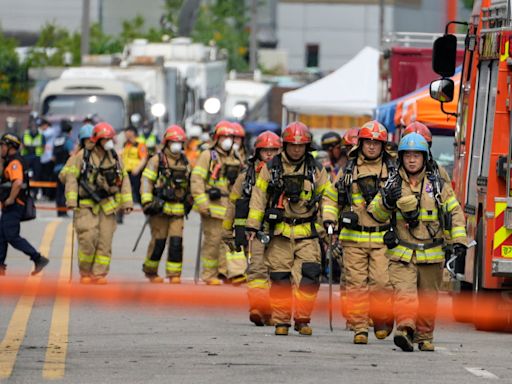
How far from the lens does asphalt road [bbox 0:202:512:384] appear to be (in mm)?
11109

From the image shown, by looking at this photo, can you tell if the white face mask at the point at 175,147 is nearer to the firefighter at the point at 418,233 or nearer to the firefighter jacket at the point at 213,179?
the firefighter jacket at the point at 213,179

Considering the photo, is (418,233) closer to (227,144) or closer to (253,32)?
(227,144)

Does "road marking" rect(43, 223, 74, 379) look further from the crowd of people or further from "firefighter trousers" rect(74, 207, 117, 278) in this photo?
Result: the crowd of people

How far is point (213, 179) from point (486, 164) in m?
4.99

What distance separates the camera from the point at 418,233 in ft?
43.4

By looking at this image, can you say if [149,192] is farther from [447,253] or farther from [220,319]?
[447,253]

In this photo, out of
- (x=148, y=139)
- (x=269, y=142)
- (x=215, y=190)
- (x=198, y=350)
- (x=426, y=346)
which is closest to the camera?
(x=198, y=350)

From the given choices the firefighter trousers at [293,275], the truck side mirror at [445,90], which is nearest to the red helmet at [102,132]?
the truck side mirror at [445,90]

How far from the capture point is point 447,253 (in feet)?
43.5

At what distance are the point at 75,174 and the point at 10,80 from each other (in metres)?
44.1

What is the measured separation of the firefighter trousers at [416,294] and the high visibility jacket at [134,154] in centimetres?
1882

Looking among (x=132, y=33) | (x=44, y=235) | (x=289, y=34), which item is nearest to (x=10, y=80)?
(x=132, y=33)

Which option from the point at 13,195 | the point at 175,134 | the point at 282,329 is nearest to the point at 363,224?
the point at 282,329

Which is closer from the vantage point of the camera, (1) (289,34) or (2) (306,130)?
(2) (306,130)
